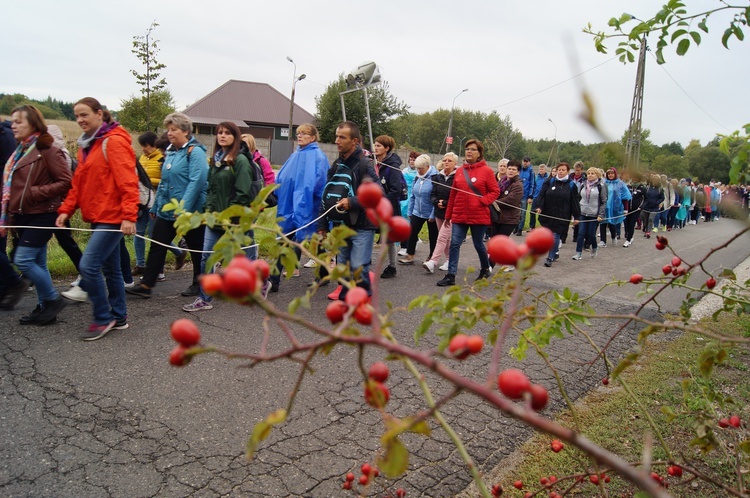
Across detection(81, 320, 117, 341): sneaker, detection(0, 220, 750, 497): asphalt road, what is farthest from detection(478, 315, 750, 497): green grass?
detection(81, 320, 117, 341): sneaker

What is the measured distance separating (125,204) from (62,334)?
1.20 metres

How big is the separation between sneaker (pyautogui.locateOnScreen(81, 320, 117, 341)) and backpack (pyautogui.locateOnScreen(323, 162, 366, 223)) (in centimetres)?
236

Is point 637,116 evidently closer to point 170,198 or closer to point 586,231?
point 170,198

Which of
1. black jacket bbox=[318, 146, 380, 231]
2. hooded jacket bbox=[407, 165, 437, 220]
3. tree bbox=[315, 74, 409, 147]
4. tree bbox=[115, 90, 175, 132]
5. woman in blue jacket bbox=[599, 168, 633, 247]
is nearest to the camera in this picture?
black jacket bbox=[318, 146, 380, 231]

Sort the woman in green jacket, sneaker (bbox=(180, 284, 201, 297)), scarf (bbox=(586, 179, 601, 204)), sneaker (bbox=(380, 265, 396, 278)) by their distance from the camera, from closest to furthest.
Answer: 1. the woman in green jacket
2. sneaker (bbox=(180, 284, 201, 297))
3. sneaker (bbox=(380, 265, 396, 278))
4. scarf (bbox=(586, 179, 601, 204))

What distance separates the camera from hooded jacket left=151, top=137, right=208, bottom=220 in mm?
5395

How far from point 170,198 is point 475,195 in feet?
12.1

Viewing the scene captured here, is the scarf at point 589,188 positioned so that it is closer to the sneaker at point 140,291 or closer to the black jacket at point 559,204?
the black jacket at point 559,204

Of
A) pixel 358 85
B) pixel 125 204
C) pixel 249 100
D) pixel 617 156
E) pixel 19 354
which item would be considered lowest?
pixel 19 354

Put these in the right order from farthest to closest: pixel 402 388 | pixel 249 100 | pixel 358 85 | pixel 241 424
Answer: pixel 249 100, pixel 358 85, pixel 402 388, pixel 241 424

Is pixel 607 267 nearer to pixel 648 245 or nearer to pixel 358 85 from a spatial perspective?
pixel 648 245

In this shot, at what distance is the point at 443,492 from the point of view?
8.39 ft

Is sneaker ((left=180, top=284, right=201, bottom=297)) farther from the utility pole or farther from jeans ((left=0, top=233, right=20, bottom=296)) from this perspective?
the utility pole

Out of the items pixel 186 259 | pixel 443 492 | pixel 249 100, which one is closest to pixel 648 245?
pixel 186 259
